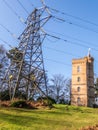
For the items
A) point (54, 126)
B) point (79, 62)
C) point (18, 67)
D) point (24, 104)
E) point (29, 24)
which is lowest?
point (54, 126)

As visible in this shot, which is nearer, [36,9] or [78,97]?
[36,9]

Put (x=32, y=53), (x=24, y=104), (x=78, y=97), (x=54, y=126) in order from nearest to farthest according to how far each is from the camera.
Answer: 1. (x=54, y=126)
2. (x=24, y=104)
3. (x=32, y=53)
4. (x=78, y=97)

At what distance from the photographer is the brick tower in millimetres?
68125

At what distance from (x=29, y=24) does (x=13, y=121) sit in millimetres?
13854

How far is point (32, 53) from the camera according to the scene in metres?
24.9

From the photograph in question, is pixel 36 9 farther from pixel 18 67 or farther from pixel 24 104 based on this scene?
pixel 24 104

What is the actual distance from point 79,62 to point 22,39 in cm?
4651

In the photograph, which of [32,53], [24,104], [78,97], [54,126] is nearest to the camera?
[54,126]

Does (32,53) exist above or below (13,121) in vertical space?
above

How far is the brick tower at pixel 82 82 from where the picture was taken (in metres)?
68.1

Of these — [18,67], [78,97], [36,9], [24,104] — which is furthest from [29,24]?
[78,97]

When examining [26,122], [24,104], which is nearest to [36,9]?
[24,104]

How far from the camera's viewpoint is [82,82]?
227 feet

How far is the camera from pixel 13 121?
45.7 ft
